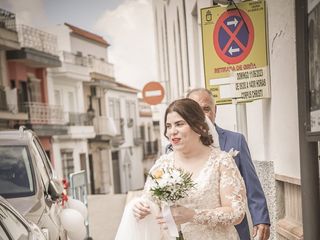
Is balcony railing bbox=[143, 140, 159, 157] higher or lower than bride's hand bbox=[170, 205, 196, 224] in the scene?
lower

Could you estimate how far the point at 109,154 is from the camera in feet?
100

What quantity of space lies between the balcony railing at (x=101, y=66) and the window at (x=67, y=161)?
22.3ft

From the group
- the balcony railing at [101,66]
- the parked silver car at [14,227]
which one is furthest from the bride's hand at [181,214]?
the balcony railing at [101,66]

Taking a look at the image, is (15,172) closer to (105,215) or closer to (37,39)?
(105,215)

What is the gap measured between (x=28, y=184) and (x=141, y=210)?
2.56 m

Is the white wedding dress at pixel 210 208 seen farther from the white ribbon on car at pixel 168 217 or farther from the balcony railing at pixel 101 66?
the balcony railing at pixel 101 66

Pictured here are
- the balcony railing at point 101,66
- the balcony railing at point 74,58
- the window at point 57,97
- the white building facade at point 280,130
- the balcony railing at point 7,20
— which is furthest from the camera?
the balcony railing at point 101,66

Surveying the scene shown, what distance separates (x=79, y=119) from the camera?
84.2 feet

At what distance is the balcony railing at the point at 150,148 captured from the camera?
128 ft

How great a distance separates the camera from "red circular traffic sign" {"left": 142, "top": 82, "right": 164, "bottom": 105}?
37.9 feet

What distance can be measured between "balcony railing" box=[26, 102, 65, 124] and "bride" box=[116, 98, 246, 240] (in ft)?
59.3

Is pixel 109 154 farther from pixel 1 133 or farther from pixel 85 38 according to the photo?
pixel 1 133

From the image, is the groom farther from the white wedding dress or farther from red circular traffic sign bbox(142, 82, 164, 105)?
red circular traffic sign bbox(142, 82, 164, 105)

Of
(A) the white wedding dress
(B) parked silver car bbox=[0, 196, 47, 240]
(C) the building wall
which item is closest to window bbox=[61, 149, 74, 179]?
(C) the building wall
